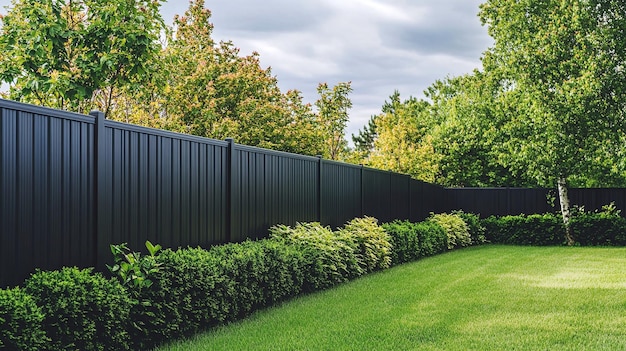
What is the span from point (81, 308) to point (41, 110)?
1.61 m

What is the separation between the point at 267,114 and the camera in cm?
2391

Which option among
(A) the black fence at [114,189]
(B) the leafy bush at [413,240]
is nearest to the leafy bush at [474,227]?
(B) the leafy bush at [413,240]

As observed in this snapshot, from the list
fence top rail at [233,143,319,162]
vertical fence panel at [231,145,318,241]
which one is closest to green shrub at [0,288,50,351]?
vertical fence panel at [231,145,318,241]

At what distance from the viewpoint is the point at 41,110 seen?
5.18 m

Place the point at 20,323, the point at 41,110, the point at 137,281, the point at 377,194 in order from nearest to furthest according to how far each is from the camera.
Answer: the point at 20,323 → the point at 41,110 → the point at 137,281 → the point at 377,194

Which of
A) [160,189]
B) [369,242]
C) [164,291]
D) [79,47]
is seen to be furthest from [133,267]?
[369,242]

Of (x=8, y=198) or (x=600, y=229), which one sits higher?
(x=8, y=198)

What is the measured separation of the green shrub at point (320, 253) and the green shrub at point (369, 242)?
1.39 feet

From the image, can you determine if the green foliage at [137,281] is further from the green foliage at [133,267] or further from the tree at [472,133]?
the tree at [472,133]

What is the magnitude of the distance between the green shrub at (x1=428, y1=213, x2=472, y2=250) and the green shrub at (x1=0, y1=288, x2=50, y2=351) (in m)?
13.8

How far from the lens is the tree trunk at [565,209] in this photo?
19.9m

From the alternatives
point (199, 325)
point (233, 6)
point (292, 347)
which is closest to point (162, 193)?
point (199, 325)

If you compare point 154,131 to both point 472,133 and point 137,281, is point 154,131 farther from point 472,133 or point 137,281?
point 472,133

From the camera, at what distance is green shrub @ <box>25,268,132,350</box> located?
4.76 m
